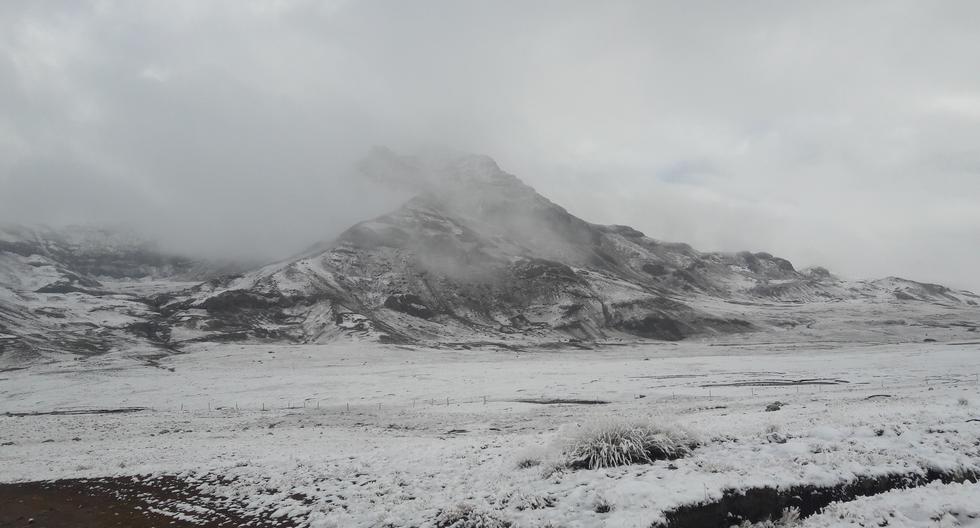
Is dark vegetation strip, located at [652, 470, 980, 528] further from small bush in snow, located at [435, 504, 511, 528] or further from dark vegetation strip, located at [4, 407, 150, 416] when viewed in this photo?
dark vegetation strip, located at [4, 407, 150, 416]

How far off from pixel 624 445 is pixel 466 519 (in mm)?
4546

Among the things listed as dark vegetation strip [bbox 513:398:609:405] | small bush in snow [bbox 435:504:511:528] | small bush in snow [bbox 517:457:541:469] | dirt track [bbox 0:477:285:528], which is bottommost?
dark vegetation strip [bbox 513:398:609:405]

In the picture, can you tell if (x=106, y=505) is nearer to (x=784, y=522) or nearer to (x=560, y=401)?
(x=784, y=522)

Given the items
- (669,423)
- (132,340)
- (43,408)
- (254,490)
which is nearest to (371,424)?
(254,490)

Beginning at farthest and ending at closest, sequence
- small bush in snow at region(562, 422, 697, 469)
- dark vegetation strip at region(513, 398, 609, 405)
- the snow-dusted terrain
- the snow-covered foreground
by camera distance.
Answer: dark vegetation strip at region(513, 398, 609, 405) < small bush in snow at region(562, 422, 697, 469) < the snow-covered foreground < the snow-dusted terrain

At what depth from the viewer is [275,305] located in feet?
633

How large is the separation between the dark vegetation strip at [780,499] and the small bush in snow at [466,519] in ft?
11.1

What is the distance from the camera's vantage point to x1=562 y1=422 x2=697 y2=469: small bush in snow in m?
13.7

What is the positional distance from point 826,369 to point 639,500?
209 feet

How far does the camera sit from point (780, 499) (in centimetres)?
1166

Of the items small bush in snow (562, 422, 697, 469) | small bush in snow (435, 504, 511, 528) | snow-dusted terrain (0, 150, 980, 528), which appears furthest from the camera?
small bush in snow (562, 422, 697, 469)

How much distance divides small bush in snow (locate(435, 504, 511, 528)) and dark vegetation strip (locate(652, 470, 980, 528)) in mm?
3398

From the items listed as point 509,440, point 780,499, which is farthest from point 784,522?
point 509,440

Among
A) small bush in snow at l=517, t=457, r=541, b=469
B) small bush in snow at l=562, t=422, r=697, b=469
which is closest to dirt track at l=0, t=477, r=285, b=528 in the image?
small bush in snow at l=517, t=457, r=541, b=469
